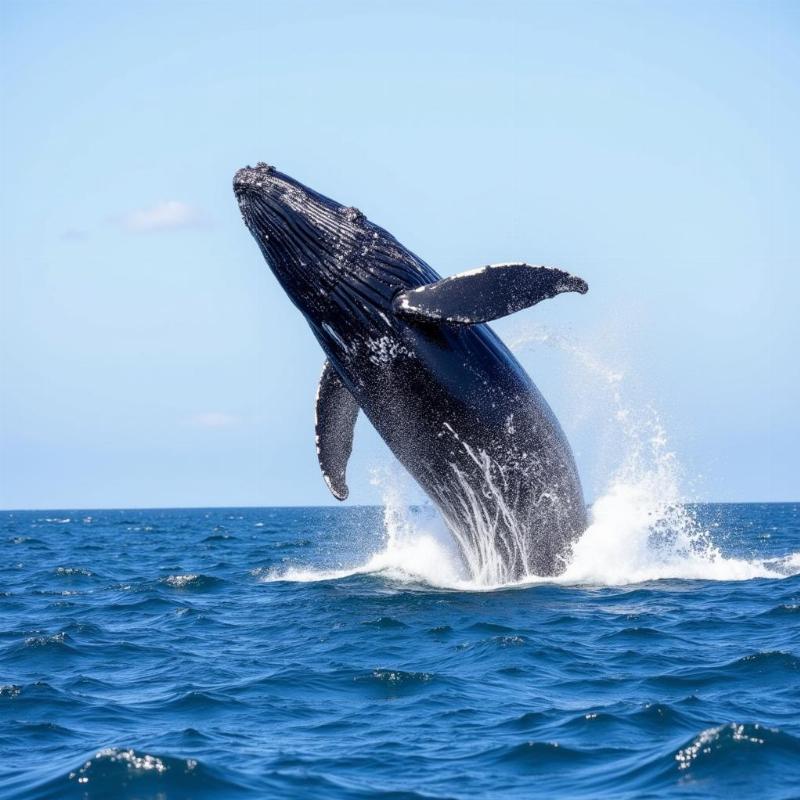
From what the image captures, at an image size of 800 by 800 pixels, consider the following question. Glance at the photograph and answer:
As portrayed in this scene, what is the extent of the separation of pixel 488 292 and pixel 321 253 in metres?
2.04

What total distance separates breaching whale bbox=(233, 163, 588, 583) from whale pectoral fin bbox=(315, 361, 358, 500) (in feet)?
1.26

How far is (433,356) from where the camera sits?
13961mm

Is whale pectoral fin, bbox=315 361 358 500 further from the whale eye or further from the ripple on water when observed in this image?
the ripple on water

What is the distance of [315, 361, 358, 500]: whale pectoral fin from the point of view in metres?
15.9

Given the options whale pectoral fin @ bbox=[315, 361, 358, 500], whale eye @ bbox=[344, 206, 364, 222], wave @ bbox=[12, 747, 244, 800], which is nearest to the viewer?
wave @ bbox=[12, 747, 244, 800]

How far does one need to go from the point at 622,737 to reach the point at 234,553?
917 inches

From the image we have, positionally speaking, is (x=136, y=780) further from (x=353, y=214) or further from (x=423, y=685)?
(x=353, y=214)

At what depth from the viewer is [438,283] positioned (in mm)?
13273

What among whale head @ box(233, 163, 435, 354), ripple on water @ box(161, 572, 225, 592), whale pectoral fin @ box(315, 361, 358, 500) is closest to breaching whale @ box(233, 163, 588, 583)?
whale head @ box(233, 163, 435, 354)

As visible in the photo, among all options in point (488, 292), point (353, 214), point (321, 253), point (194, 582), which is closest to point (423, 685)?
point (488, 292)

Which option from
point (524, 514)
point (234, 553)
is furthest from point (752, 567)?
point (234, 553)

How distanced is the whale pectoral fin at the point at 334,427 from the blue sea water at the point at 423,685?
62.0 inches

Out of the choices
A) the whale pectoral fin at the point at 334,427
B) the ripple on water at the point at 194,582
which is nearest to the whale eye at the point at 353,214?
the whale pectoral fin at the point at 334,427

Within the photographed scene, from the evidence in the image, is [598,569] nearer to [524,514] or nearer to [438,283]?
[524,514]
